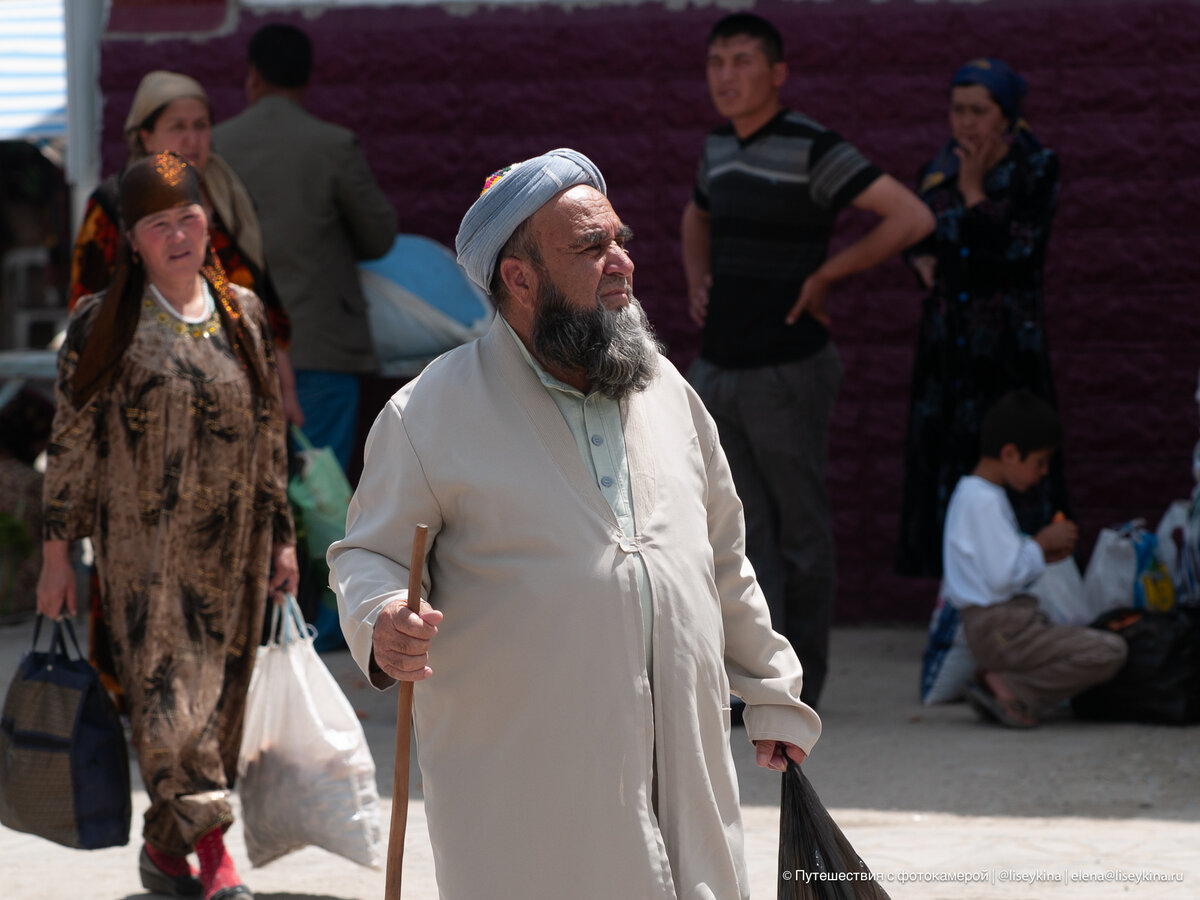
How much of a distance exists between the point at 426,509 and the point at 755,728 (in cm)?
72

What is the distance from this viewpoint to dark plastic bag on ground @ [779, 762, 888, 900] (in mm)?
3117

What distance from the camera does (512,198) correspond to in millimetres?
3205

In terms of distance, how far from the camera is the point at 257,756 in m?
4.83

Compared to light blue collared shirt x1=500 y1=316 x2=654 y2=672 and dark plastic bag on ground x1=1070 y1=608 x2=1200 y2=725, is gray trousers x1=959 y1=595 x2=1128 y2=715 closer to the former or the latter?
dark plastic bag on ground x1=1070 y1=608 x2=1200 y2=725

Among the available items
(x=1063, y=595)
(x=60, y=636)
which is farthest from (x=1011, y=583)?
(x=60, y=636)

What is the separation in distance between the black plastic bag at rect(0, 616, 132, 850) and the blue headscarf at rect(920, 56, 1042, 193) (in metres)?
4.08

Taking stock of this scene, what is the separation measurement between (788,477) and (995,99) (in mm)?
1824

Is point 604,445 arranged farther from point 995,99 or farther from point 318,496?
point 995,99

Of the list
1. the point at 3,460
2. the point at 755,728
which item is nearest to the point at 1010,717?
the point at 755,728

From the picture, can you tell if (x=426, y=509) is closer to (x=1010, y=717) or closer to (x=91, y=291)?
(x=91, y=291)

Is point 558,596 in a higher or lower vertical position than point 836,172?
lower

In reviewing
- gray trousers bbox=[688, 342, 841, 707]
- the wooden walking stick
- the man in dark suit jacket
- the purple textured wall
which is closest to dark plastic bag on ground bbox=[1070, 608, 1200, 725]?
gray trousers bbox=[688, 342, 841, 707]

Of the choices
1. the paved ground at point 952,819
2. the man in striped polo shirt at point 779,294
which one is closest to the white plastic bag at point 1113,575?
the paved ground at point 952,819

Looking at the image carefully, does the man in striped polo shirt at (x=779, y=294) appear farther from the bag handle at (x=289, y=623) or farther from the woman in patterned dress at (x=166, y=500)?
the woman in patterned dress at (x=166, y=500)
